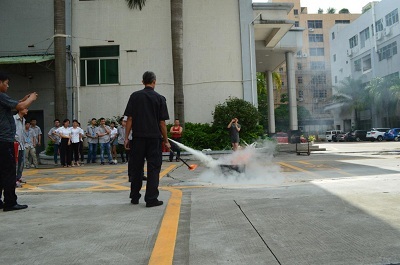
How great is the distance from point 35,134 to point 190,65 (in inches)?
338

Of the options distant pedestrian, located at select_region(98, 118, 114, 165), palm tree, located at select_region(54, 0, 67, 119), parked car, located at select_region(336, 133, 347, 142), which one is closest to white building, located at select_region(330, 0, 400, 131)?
parked car, located at select_region(336, 133, 347, 142)

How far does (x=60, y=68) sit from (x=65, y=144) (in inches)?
171

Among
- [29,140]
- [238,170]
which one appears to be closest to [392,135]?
[238,170]

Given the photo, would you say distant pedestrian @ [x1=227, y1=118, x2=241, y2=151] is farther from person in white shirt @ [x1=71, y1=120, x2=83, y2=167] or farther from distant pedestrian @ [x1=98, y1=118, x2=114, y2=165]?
person in white shirt @ [x1=71, y1=120, x2=83, y2=167]

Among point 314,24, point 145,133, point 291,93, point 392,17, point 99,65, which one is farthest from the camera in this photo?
point 314,24

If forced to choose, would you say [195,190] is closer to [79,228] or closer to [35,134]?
[79,228]

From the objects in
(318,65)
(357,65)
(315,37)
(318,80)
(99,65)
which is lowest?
(99,65)

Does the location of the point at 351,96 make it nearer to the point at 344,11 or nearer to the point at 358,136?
the point at 358,136

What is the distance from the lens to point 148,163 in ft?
17.2

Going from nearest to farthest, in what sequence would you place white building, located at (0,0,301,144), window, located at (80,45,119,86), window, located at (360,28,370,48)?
1. white building, located at (0,0,301,144)
2. window, located at (80,45,119,86)
3. window, located at (360,28,370,48)

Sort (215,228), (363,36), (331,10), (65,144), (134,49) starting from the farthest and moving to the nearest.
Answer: (331,10) < (363,36) < (134,49) < (65,144) < (215,228)

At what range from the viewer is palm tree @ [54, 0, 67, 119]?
1625cm

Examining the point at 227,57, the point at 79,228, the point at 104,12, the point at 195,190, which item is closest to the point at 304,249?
the point at 79,228

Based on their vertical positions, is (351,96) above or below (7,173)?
above
